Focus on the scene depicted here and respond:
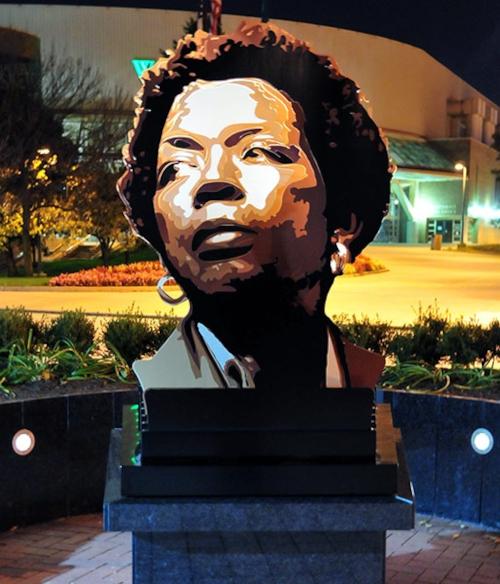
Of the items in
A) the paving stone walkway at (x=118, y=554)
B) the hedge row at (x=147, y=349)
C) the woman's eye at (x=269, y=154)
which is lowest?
the paving stone walkway at (x=118, y=554)

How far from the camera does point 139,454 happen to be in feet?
12.6

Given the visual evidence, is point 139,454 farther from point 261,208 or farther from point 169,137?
point 169,137

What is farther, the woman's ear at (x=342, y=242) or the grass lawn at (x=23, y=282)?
the grass lawn at (x=23, y=282)

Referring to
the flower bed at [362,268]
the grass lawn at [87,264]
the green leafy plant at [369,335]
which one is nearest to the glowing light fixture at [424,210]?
the grass lawn at [87,264]

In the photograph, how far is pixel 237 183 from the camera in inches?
160

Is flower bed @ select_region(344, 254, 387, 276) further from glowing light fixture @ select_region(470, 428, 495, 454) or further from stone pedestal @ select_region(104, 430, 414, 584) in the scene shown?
stone pedestal @ select_region(104, 430, 414, 584)

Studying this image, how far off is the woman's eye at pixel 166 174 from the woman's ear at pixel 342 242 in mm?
922

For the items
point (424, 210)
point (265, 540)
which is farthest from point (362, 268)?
point (424, 210)

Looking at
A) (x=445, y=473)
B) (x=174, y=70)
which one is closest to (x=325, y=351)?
(x=174, y=70)

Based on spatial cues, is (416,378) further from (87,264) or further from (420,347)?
(87,264)

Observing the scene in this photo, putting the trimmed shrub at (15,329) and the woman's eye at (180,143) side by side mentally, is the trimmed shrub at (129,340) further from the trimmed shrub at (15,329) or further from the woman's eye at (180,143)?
the woman's eye at (180,143)

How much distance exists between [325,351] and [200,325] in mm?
691

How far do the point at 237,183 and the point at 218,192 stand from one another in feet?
0.36

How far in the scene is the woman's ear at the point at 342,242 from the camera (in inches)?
170
